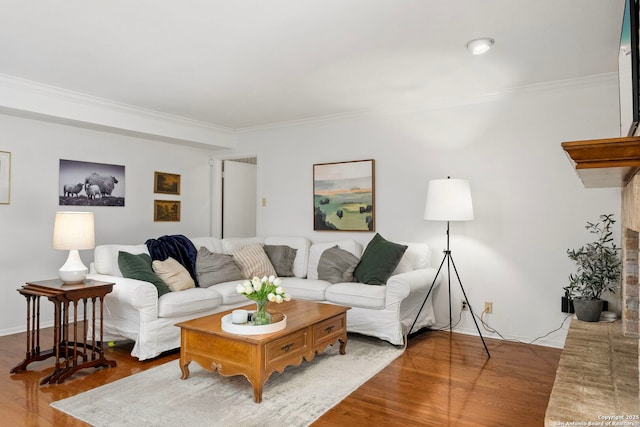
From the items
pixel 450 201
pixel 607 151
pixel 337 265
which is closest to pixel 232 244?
pixel 337 265

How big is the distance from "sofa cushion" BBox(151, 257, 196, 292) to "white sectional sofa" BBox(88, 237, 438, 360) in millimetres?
102

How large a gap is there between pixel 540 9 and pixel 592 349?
2.05 m

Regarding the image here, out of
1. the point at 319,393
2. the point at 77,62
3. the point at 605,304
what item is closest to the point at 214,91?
the point at 77,62

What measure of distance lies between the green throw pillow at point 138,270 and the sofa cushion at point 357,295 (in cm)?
157

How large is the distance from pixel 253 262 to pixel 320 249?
80 cm

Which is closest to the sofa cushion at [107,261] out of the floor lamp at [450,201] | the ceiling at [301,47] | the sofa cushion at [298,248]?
the ceiling at [301,47]

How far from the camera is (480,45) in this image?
3.06m

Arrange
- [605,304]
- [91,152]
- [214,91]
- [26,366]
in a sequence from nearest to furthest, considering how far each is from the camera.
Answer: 1. [26,366]
2. [605,304]
3. [214,91]
4. [91,152]

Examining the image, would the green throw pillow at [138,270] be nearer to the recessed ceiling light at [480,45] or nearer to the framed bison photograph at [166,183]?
the framed bison photograph at [166,183]

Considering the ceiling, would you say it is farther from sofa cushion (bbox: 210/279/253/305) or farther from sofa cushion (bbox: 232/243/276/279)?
sofa cushion (bbox: 210/279/253/305)

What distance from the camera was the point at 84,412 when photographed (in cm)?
260

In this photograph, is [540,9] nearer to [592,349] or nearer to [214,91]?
[592,349]

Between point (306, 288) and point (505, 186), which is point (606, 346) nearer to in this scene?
point (505, 186)

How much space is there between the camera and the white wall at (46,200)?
4328mm
